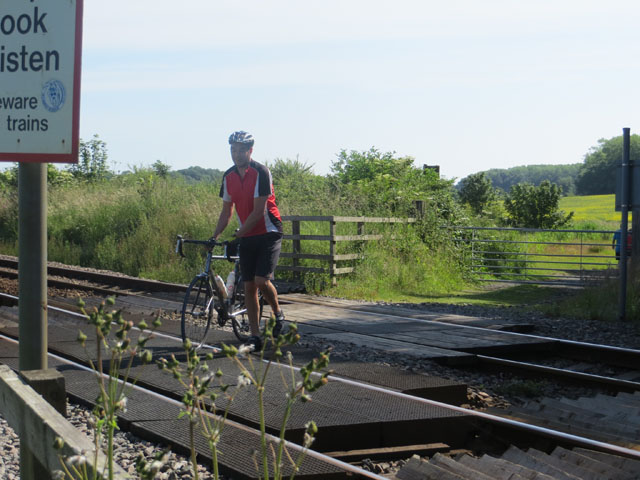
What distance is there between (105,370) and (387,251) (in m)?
11.3

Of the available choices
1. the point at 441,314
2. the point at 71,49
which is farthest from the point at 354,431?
the point at 441,314

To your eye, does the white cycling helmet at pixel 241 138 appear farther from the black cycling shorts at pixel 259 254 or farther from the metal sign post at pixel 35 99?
the metal sign post at pixel 35 99

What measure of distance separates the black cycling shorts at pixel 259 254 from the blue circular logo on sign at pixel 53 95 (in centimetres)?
457

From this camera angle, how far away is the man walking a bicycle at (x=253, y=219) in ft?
24.4

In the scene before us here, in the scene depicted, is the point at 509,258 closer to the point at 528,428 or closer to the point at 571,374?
the point at 571,374

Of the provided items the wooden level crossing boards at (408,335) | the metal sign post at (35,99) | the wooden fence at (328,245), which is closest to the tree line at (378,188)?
the wooden fence at (328,245)

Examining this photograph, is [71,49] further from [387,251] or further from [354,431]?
[387,251]

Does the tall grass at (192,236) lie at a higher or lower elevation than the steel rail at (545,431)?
higher

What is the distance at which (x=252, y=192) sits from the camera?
7.50m

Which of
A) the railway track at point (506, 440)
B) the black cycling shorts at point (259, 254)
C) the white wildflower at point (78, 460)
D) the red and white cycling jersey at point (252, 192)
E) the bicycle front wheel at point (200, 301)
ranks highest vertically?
the red and white cycling jersey at point (252, 192)

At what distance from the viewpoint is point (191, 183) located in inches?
1016

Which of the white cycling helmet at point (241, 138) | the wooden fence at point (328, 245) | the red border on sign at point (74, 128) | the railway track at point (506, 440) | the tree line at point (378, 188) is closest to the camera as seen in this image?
the red border on sign at point (74, 128)

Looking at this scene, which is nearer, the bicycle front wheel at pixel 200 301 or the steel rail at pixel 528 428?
the steel rail at pixel 528 428

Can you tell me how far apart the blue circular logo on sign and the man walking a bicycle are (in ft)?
14.0
